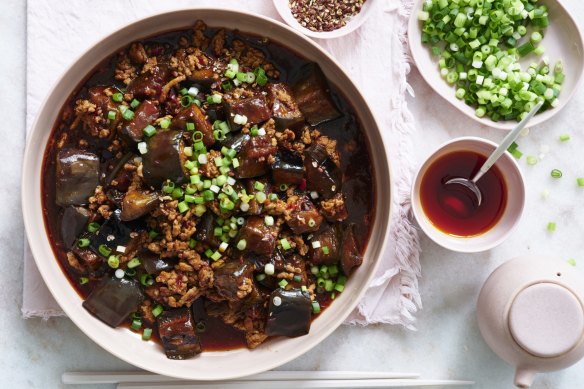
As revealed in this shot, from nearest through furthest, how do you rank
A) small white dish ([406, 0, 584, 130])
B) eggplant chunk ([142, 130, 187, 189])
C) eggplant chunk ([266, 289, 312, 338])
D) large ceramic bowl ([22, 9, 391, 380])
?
eggplant chunk ([142, 130, 187, 189]), large ceramic bowl ([22, 9, 391, 380]), eggplant chunk ([266, 289, 312, 338]), small white dish ([406, 0, 584, 130])

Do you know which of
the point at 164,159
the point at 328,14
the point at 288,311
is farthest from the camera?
the point at 328,14

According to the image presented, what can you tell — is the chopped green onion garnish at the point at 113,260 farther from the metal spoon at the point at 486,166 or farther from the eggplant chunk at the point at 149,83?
the metal spoon at the point at 486,166

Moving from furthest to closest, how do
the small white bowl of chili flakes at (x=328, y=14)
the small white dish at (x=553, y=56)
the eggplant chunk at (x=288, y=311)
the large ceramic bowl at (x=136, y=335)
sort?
the small white dish at (x=553, y=56)
the small white bowl of chili flakes at (x=328, y=14)
the eggplant chunk at (x=288, y=311)
the large ceramic bowl at (x=136, y=335)

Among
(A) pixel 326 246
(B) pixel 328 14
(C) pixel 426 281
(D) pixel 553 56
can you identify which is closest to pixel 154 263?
(A) pixel 326 246

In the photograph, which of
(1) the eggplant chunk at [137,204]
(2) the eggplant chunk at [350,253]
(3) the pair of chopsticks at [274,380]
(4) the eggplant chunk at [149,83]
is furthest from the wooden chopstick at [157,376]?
(4) the eggplant chunk at [149,83]

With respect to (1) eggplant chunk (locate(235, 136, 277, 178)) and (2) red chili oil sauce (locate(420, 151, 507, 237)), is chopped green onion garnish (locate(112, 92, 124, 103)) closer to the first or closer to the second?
(1) eggplant chunk (locate(235, 136, 277, 178))

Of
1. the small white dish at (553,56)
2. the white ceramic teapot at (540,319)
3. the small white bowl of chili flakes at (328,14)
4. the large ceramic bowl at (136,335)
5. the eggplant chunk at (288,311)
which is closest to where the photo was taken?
the large ceramic bowl at (136,335)

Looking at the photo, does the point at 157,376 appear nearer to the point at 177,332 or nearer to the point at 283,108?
the point at 177,332

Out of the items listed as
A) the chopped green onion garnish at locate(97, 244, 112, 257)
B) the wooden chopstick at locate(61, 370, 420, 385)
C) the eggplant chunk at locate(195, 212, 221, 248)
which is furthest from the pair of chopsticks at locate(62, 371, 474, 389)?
the eggplant chunk at locate(195, 212, 221, 248)
